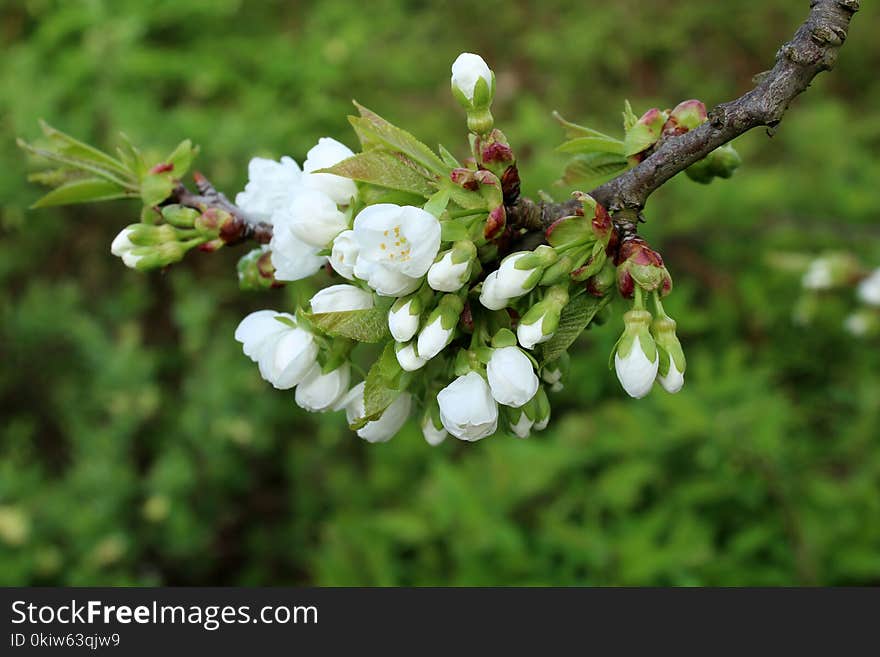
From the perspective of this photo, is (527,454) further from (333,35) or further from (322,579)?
(333,35)

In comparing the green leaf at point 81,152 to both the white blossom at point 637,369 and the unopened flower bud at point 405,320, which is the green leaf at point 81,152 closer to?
the unopened flower bud at point 405,320

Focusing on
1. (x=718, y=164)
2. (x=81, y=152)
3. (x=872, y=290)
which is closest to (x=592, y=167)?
(x=718, y=164)

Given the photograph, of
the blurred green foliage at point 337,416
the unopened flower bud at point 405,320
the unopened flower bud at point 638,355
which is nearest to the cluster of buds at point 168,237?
the unopened flower bud at point 405,320

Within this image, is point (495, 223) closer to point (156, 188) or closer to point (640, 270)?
point (640, 270)

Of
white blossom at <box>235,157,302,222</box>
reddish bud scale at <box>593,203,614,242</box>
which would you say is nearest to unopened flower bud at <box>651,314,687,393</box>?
reddish bud scale at <box>593,203,614,242</box>

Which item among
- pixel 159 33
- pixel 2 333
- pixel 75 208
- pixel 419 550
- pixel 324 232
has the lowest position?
Result: pixel 324 232

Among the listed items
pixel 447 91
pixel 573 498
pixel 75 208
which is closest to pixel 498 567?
pixel 573 498
